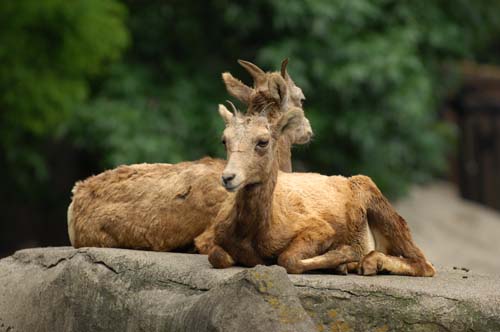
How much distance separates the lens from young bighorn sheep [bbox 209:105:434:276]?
711 centimetres

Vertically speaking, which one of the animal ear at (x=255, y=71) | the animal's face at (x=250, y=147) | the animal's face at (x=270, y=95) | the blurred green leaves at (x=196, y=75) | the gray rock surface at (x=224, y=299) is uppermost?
the blurred green leaves at (x=196, y=75)

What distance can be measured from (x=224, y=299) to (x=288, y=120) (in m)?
1.33

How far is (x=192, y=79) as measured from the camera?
17969 mm

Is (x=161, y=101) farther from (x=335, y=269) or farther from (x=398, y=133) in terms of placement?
(x=335, y=269)

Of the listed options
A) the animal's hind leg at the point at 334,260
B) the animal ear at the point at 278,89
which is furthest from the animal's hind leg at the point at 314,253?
the animal ear at the point at 278,89

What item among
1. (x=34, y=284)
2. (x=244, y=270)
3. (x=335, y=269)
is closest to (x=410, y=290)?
(x=335, y=269)

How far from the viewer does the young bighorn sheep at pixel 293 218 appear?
7.11 metres

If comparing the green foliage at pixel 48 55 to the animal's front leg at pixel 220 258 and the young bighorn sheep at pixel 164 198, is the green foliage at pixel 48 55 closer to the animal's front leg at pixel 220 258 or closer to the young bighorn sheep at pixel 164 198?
the young bighorn sheep at pixel 164 198

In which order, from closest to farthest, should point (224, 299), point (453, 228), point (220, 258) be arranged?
point (224, 299) < point (220, 258) < point (453, 228)

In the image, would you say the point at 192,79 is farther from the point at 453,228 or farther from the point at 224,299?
the point at 224,299

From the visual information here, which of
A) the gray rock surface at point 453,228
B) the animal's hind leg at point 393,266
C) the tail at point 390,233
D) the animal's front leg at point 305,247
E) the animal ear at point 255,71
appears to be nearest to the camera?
the animal's front leg at point 305,247

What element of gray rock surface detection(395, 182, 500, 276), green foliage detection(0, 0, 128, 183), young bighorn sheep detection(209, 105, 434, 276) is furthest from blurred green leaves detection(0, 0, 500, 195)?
young bighorn sheep detection(209, 105, 434, 276)

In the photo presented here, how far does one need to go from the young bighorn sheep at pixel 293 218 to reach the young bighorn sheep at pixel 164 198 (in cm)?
53

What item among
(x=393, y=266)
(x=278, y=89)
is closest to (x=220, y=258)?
(x=393, y=266)
